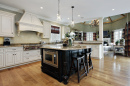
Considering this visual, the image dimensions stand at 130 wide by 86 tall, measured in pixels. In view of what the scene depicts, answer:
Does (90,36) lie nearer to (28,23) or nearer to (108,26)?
(108,26)

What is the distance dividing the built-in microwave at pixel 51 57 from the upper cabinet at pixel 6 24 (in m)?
2.16

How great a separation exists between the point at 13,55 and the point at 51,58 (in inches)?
81.5

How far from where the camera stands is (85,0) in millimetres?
2926

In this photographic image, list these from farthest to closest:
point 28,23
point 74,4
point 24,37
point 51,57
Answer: point 24,37, point 28,23, point 74,4, point 51,57

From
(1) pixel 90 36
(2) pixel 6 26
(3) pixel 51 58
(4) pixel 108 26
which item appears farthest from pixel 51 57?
(4) pixel 108 26

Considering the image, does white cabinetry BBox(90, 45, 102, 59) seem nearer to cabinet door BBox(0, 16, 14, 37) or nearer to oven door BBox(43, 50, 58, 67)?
oven door BBox(43, 50, 58, 67)

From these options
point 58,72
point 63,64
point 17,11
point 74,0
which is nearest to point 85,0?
point 74,0

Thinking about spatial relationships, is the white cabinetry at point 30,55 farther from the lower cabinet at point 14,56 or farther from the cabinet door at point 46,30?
the cabinet door at point 46,30

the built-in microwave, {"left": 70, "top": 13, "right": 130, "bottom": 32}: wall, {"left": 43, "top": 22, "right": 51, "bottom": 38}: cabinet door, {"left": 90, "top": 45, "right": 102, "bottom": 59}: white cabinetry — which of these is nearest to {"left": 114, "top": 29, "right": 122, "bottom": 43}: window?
{"left": 70, "top": 13, "right": 130, "bottom": 32}: wall

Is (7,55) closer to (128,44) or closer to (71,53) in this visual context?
(71,53)

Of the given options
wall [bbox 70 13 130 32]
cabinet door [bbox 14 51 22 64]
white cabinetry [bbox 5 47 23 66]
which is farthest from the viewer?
wall [bbox 70 13 130 32]

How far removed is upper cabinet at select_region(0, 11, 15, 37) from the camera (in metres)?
3.06

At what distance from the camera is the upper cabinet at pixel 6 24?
10.0 feet

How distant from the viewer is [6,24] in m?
3.19
